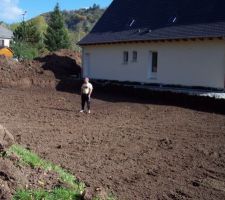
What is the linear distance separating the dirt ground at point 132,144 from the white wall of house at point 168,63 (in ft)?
14.4

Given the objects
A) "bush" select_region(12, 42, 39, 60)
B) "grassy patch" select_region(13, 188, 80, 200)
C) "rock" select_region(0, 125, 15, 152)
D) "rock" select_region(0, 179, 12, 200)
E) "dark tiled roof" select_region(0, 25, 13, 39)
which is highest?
"dark tiled roof" select_region(0, 25, 13, 39)

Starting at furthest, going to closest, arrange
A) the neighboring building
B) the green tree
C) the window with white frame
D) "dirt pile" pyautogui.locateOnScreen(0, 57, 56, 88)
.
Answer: the neighboring building, the green tree, "dirt pile" pyautogui.locateOnScreen(0, 57, 56, 88), the window with white frame

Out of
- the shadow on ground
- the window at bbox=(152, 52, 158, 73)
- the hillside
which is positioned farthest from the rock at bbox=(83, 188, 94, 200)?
the hillside

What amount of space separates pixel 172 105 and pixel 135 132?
7820 millimetres

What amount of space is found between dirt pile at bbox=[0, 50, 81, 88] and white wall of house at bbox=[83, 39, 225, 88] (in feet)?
9.57

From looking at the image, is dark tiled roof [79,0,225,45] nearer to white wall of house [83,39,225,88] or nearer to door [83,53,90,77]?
white wall of house [83,39,225,88]

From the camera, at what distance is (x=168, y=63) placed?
28969 millimetres

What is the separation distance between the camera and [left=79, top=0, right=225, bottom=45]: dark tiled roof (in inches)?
1059

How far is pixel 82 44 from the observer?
37.1m

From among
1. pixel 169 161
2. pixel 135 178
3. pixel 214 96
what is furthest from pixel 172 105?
pixel 135 178

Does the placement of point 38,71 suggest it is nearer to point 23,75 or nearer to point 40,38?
point 23,75

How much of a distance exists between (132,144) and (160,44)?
16504mm

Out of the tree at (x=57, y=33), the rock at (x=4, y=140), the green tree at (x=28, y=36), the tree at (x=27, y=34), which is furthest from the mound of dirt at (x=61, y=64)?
the tree at (x=27, y=34)

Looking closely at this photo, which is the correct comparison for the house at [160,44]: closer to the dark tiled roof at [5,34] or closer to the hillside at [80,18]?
the dark tiled roof at [5,34]
